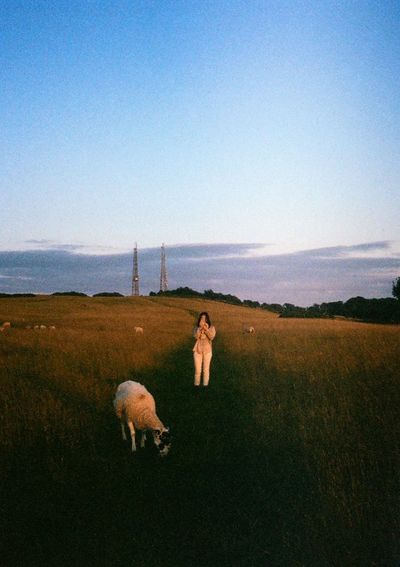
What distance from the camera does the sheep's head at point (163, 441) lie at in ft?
23.1

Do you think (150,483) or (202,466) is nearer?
(150,483)

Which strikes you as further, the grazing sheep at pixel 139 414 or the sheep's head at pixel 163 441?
the grazing sheep at pixel 139 414

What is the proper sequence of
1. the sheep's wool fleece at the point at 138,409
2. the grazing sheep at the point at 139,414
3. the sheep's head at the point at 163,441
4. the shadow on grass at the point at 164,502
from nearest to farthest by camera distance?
the shadow on grass at the point at 164,502 → the sheep's head at the point at 163,441 → the grazing sheep at the point at 139,414 → the sheep's wool fleece at the point at 138,409

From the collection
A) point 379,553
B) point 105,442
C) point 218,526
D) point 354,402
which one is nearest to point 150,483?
point 218,526

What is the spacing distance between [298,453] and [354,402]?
3.45m

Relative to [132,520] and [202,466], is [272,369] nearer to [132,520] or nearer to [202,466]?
[202,466]

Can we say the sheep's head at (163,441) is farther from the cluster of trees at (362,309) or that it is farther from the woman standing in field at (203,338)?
the cluster of trees at (362,309)

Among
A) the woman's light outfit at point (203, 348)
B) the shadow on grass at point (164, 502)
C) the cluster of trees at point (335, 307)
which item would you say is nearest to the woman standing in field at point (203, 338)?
the woman's light outfit at point (203, 348)

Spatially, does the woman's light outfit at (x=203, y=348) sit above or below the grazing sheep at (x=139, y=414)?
above

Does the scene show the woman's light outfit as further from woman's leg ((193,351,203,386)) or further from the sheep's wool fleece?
the sheep's wool fleece

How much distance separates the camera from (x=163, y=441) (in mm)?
7113

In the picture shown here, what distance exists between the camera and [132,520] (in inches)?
205

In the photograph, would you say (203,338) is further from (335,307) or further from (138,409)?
(335,307)

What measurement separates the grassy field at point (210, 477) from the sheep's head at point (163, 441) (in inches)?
7.4
